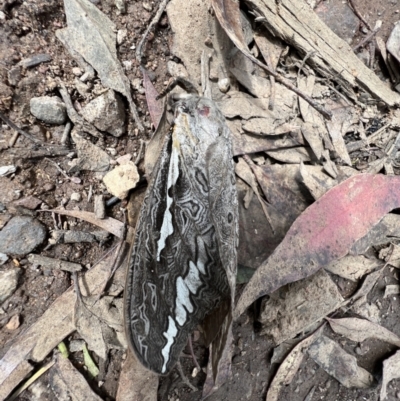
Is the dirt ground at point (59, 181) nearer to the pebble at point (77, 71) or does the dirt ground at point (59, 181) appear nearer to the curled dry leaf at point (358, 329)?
the pebble at point (77, 71)

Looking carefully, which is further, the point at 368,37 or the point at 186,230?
the point at 368,37

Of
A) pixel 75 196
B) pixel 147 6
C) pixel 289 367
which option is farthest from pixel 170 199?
pixel 289 367

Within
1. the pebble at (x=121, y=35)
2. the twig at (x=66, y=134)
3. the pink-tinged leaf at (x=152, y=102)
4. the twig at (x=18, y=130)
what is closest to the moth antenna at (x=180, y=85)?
the pink-tinged leaf at (x=152, y=102)

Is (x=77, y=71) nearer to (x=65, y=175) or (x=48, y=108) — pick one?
(x=48, y=108)

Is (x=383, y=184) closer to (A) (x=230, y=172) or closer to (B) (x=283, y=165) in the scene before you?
(B) (x=283, y=165)

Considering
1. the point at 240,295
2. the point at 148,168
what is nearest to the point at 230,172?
the point at 148,168

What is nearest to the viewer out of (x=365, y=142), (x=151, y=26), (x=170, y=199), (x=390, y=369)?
(x=170, y=199)
